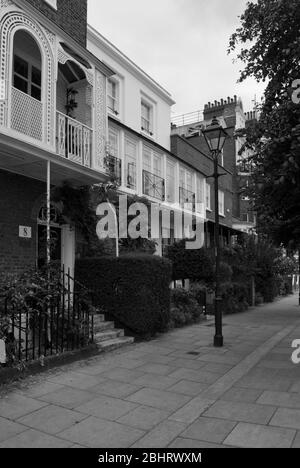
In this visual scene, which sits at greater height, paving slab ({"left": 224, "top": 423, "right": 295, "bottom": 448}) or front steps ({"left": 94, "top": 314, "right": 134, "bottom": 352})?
front steps ({"left": 94, "top": 314, "right": 134, "bottom": 352})

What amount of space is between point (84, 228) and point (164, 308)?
2.91 m

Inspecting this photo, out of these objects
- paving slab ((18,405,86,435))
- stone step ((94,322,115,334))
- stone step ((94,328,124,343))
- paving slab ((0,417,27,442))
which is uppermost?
stone step ((94,322,115,334))

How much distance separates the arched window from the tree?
4525 mm

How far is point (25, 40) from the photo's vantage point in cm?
995

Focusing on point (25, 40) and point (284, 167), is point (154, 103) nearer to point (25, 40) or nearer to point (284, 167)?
point (25, 40)

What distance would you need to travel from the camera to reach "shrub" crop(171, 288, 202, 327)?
42.0 ft

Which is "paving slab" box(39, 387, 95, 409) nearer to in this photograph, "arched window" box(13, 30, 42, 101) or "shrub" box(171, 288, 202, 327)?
"shrub" box(171, 288, 202, 327)

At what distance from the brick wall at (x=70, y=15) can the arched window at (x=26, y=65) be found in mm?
940

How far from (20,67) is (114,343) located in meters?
6.63

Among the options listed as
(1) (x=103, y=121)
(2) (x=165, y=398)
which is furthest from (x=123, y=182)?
(2) (x=165, y=398)

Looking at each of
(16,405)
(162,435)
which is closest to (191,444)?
(162,435)

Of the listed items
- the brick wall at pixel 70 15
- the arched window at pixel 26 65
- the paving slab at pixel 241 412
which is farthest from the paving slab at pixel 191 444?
the brick wall at pixel 70 15

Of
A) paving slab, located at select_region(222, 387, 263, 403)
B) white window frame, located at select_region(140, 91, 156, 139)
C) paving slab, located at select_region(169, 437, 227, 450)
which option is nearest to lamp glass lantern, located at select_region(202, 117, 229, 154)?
paving slab, located at select_region(222, 387, 263, 403)

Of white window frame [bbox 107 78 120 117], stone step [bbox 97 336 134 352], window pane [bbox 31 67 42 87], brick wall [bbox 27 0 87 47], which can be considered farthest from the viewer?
white window frame [bbox 107 78 120 117]
